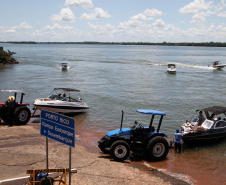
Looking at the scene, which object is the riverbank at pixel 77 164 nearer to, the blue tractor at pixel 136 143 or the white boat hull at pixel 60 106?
the blue tractor at pixel 136 143

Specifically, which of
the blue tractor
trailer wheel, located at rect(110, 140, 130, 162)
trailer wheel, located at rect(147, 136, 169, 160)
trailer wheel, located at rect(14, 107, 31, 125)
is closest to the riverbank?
trailer wheel, located at rect(110, 140, 130, 162)

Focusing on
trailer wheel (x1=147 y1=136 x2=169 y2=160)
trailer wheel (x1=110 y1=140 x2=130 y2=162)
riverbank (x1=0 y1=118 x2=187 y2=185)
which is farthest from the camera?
trailer wheel (x1=147 y1=136 x2=169 y2=160)

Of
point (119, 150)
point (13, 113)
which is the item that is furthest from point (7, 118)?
point (119, 150)

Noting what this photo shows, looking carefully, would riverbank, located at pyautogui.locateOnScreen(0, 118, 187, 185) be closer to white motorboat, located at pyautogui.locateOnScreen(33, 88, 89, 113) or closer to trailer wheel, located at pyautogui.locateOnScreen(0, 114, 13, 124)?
trailer wheel, located at pyautogui.locateOnScreen(0, 114, 13, 124)

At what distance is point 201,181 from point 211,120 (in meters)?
6.36

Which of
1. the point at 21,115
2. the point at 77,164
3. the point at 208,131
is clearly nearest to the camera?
the point at 77,164

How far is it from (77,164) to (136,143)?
3002 mm

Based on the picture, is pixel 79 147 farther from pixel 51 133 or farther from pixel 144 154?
pixel 51 133

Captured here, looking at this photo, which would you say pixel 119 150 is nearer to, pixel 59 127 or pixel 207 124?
pixel 59 127

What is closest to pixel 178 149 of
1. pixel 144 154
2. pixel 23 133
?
pixel 144 154

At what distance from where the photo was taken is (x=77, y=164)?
10406 millimetres

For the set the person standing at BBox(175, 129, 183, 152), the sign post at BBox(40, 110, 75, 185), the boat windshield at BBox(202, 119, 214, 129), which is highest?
the sign post at BBox(40, 110, 75, 185)

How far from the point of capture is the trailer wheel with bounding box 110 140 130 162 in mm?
11539

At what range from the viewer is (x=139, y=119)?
2070 cm
